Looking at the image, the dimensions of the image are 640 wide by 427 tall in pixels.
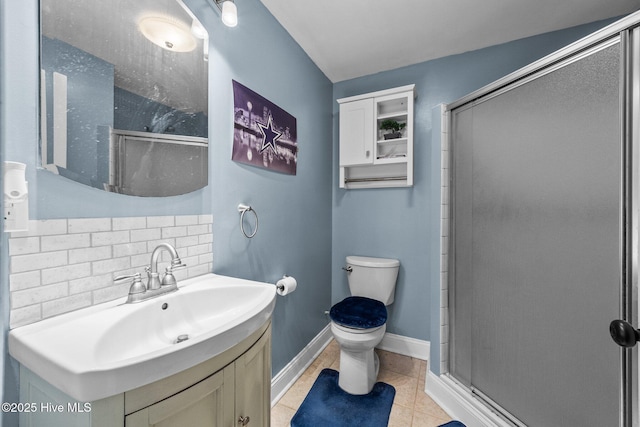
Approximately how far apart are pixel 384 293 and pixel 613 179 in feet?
4.93

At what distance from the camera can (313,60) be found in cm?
215

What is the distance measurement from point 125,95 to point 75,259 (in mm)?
569

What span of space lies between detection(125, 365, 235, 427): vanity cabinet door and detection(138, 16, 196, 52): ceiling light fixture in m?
1.21

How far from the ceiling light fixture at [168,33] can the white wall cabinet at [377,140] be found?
1.39 m

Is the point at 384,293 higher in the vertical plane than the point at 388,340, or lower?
higher

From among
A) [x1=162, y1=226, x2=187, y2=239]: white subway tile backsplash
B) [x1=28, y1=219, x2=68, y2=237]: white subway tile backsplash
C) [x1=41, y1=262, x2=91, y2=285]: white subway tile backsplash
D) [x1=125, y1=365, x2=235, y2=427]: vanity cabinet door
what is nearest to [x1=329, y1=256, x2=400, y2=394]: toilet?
[x1=125, y1=365, x2=235, y2=427]: vanity cabinet door

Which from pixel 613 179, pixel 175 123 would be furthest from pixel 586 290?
pixel 175 123

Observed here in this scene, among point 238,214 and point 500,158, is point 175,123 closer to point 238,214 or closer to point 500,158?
point 238,214

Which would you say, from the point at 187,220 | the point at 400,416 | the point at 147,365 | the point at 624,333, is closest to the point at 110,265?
the point at 187,220

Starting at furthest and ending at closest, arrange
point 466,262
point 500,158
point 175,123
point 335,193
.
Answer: point 335,193 → point 466,262 → point 500,158 → point 175,123

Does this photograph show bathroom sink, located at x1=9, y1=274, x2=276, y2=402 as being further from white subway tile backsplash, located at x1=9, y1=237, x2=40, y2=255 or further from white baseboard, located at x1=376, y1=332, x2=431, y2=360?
white baseboard, located at x1=376, y1=332, x2=431, y2=360

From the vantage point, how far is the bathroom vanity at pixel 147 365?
0.52 meters

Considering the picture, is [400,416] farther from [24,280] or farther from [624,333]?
[24,280]

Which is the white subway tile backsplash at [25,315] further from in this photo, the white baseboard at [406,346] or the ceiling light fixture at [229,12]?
the white baseboard at [406,346]
